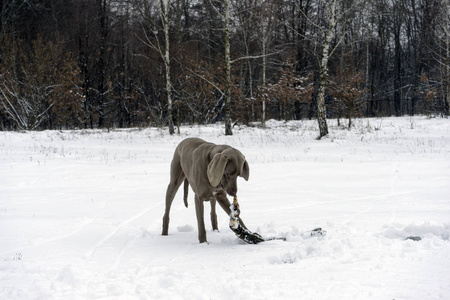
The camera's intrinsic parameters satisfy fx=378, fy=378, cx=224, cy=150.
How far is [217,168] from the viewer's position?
146 inches

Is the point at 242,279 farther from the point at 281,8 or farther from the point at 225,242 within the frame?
the point at 281,8

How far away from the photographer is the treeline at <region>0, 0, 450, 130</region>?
902 inches

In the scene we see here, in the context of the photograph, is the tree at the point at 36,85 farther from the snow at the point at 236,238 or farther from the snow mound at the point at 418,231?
the snow mound at the point at 418,231

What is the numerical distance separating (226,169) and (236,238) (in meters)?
1.13

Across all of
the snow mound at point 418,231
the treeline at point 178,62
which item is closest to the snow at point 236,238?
the snow mound at point 418,231

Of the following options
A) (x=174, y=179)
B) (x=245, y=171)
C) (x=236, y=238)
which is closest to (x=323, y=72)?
(x=174, y=179)

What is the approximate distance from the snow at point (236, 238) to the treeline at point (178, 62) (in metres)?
10.9

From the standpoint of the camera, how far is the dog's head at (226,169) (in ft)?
12.1

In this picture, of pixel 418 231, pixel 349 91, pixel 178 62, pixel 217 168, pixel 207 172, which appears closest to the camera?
pixel 217 168

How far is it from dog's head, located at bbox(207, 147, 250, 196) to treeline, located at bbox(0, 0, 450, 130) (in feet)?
50.4

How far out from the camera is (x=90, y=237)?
4656 millimetres

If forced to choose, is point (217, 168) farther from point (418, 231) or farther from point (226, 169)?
point (418, 231)

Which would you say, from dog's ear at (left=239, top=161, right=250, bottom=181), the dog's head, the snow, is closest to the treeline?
the snow

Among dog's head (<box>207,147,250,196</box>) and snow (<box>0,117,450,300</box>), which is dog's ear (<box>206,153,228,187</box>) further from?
snow (<box>0,117,450,300</box>)
